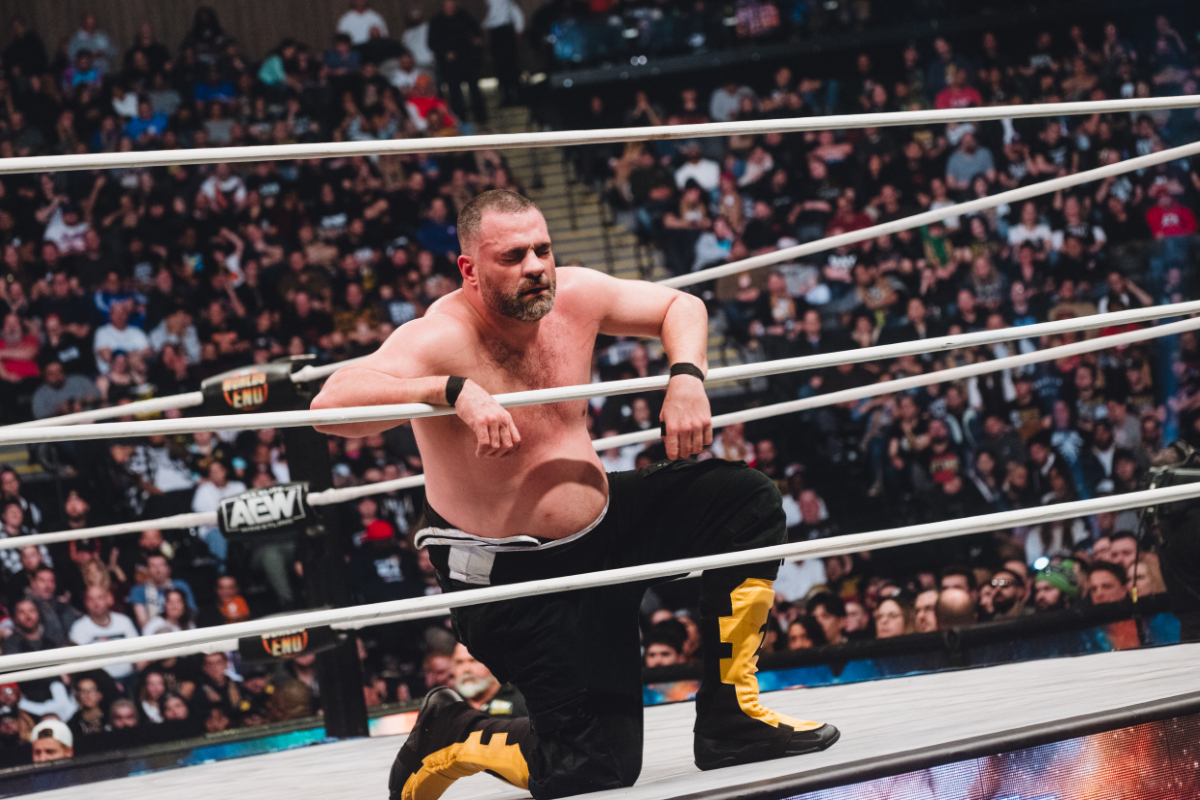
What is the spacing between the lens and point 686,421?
1.61 metres

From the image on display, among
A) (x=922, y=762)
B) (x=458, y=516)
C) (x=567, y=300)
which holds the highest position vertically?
(x=567, y=300)

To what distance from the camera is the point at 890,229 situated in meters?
2.35

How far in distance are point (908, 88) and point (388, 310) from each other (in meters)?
4.05

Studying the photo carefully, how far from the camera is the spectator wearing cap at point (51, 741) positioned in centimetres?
393

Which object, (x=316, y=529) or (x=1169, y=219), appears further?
(x=1169, y=219)

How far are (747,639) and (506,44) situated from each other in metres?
7.80

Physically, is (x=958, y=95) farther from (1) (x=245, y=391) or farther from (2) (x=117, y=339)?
(1) (x=245, y=391)

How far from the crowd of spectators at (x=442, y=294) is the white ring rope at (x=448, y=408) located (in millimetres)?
2366

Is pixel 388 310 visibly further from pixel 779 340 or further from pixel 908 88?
pixel 908 88

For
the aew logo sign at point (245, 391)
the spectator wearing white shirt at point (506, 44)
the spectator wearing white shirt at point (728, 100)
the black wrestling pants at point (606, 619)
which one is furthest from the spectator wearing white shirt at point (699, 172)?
the black wrestling pants at point (606, 619)

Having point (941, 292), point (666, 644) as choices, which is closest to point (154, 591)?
point (666, 644)

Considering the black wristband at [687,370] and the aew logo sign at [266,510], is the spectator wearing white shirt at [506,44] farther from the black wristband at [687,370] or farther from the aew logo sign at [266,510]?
the black wristband at [687,370]

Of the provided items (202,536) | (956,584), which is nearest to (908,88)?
(956,584)

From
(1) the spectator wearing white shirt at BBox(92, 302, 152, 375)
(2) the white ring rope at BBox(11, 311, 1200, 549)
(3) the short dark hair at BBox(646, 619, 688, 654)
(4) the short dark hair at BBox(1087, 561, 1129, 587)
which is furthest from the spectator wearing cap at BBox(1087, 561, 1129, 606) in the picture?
(1) the spectator wearing white shirt at BBox(92, 302, 152, 375)
